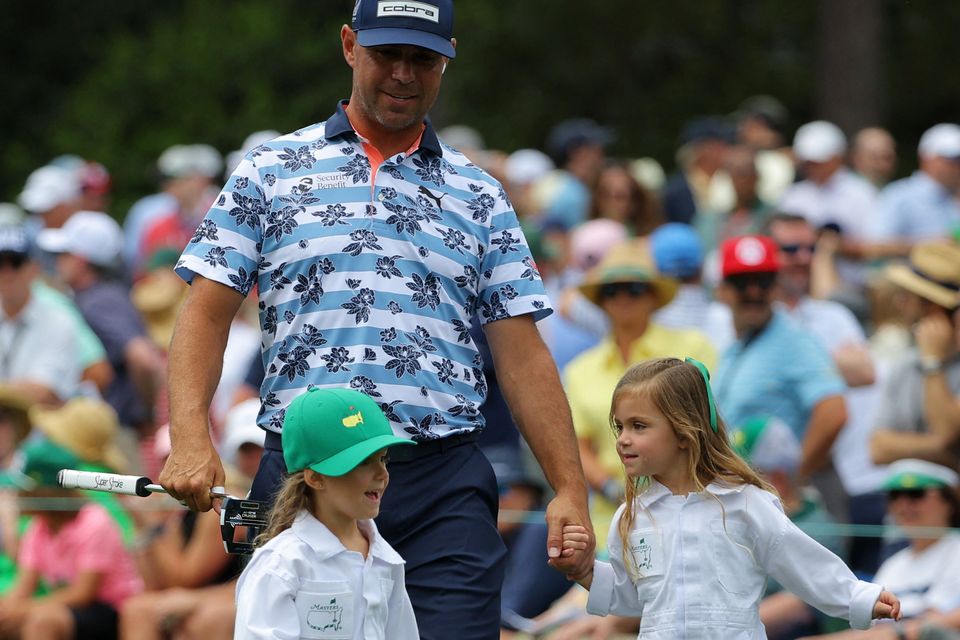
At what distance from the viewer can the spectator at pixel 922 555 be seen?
264 inches

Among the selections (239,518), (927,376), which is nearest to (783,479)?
(927,376)

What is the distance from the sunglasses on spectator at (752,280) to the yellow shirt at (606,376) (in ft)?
1.23

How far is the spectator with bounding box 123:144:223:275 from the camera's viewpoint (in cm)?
1282

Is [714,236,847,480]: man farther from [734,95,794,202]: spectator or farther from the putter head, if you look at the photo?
[734,95,794,202]: spectator

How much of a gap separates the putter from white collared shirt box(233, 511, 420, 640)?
11 centimetres

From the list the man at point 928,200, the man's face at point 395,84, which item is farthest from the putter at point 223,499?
the man at point 928,200

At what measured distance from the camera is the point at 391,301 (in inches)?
192

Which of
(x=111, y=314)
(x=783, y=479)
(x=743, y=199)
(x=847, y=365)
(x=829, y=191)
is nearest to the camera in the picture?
(x=783, y=479)

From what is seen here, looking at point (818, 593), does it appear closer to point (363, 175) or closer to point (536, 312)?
point (536, 312)

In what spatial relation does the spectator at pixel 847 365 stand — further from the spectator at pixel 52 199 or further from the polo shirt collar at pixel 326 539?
the spectator at pixel 52 199

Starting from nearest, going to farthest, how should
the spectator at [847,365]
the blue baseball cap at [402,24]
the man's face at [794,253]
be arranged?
the blue baseball cap at [402,24] < the spectator at [847,365] < the man's face at [794,253]

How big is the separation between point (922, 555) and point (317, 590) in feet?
10.4

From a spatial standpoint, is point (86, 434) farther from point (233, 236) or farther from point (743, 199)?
point (743, 199)

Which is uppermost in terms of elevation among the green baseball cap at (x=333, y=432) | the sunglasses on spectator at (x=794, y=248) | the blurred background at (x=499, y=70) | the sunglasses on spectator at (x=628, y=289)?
the blurred background at (x=499, y=70)
